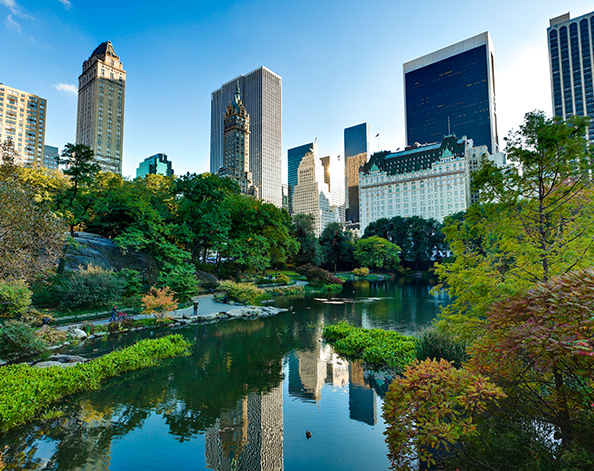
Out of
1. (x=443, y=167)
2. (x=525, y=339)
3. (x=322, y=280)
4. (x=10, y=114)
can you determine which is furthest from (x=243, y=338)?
(x=10, y=114)

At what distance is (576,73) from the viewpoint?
118m

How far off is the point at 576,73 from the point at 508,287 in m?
161

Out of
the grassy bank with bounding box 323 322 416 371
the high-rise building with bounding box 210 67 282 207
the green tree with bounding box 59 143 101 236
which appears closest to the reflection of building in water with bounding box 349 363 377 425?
the grassy bank with bounding box 323 322 416 371

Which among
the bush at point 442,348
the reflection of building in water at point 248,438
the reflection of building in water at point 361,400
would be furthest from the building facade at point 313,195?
the reflection of building in water at point 248,438

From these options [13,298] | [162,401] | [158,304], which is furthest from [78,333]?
[162,401]

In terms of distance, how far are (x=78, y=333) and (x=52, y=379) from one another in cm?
765

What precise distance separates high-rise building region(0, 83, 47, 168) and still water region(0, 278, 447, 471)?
125023 millimetres

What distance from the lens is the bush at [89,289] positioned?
1994 cm

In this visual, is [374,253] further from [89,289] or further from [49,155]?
[49,155]

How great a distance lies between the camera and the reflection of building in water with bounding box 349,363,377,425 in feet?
29.5

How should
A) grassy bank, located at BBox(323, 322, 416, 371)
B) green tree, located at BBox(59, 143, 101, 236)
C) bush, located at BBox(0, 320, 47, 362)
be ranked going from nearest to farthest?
1. bush, located at BBox(0, 320, 47, 362)
2. grassy bank, located at BBox(323, 322, 416, 371)
3. green tree, located at BBox(59, 143, 101, 236)

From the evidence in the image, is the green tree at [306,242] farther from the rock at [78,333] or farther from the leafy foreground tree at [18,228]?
the leafy foreground tree at [18,228]

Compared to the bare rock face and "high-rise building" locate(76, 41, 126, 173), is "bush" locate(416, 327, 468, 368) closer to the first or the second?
the bare rock face

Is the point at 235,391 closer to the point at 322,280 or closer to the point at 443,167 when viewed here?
the point at 322,280
